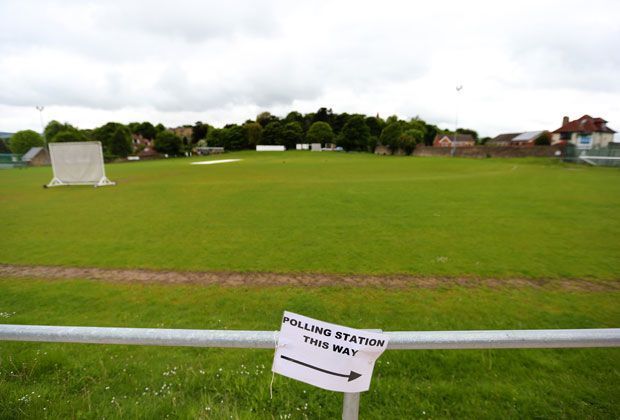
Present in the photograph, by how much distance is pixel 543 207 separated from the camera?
13.6 metres

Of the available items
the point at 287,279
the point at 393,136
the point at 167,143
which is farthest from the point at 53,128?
the point at 287,279

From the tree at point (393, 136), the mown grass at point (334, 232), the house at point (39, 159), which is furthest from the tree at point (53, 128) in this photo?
the mown grass at point (334, 232)

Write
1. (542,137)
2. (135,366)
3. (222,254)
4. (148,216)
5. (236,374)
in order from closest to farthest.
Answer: (236,374) < (135,366) < (222,254) < (148,216) < (542,137)

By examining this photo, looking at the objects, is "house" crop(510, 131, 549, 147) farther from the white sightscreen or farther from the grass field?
the white sightscreen

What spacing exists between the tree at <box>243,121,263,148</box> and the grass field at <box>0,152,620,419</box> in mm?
89750

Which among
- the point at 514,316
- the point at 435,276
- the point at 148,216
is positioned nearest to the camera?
the point at 514,316

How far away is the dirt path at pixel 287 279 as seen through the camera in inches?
244

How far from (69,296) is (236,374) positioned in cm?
431

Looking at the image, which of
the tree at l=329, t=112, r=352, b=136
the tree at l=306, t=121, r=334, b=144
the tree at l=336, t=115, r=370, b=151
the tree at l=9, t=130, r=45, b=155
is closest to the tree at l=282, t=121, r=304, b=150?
the tree at l=306, t=121, r=334, b=144

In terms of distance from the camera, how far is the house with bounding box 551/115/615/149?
63000 millimetres

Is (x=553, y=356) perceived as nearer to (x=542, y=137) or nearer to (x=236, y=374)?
(x=236, y=374)

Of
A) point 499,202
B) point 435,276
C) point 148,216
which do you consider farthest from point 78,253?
point 499,202

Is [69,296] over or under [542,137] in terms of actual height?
under

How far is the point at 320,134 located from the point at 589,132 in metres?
63.6
